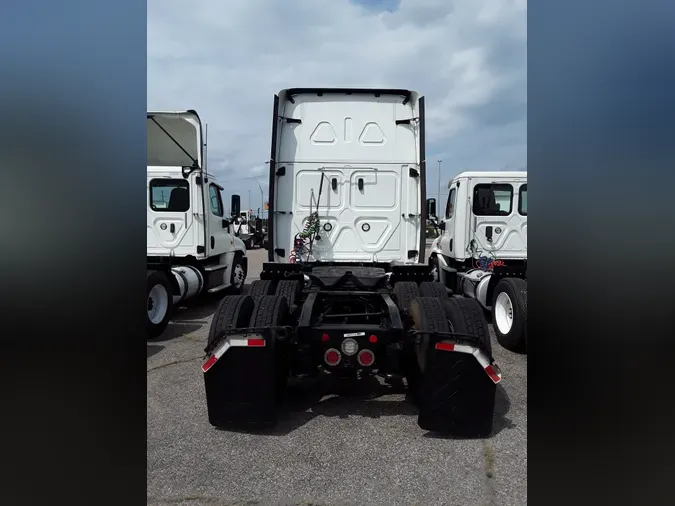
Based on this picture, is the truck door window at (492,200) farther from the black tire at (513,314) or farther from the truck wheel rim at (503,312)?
the truck wheel rim at (503,312)

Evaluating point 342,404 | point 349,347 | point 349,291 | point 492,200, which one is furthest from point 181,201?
point 492,200

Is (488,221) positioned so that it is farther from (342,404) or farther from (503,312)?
(342,404)

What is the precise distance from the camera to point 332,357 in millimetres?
3129

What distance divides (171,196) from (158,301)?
2.11 m

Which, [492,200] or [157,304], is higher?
[492,200]

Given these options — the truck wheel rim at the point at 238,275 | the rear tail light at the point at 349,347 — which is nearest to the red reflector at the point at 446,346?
the rear tail light at the point at 349,347

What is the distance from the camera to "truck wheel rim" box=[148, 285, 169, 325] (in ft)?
19.5

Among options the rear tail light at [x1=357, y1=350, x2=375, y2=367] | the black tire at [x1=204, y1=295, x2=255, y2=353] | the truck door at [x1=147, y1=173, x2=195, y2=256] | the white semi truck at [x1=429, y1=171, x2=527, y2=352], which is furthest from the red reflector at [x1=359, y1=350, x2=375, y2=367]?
the truck door at [x1=147, y1=173, x2=195, y2=256]

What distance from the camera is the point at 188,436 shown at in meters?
3.04

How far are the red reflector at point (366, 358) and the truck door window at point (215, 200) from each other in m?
5.62

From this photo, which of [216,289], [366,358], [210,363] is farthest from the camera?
[216,289]

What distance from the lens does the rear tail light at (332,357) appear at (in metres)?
3.12
